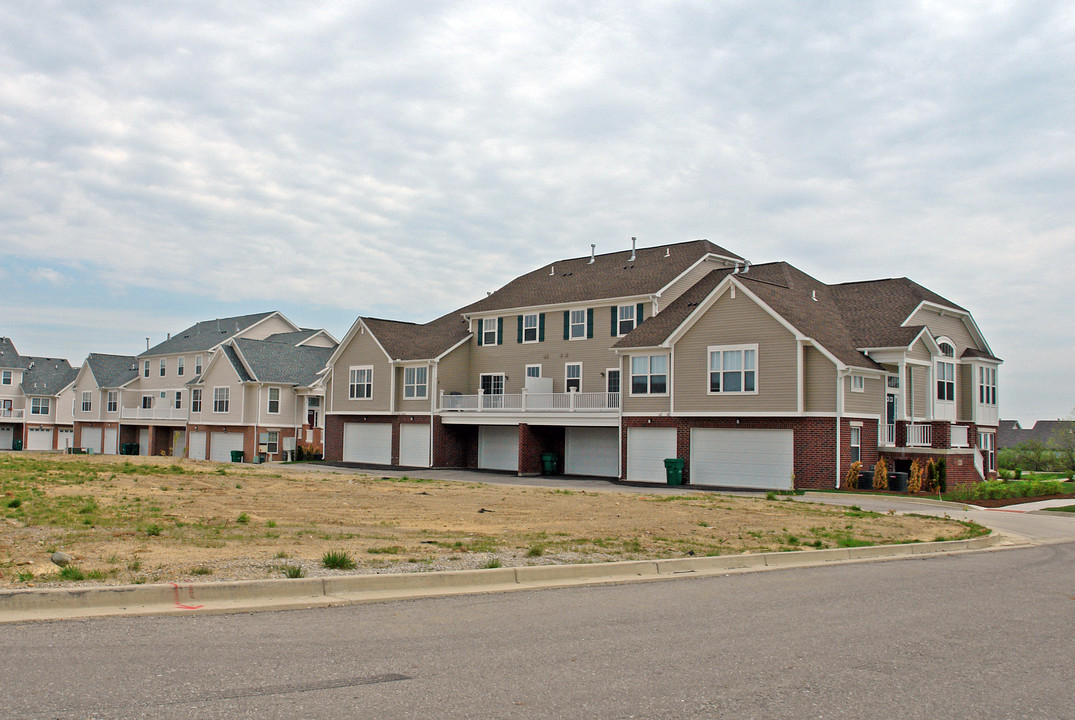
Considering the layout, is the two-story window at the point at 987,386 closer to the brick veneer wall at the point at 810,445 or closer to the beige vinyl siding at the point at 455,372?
the brick veneer wall at the point at 810,445

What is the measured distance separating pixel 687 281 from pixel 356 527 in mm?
27810

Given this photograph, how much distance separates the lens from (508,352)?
44.5 meters

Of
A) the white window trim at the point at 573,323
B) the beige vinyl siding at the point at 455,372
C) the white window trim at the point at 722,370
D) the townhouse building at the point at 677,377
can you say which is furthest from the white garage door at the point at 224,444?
the white window trim at the point at 722,370

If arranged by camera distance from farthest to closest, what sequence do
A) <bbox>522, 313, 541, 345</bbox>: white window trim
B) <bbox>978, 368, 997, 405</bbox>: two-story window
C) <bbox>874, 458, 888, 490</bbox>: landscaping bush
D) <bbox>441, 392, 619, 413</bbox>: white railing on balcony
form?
1. <bbox>522, 313, 541, 345</bbox>: white window trim
2. <bbox>978, 368, 997, 405</bbox>: two-story window
3. <bbox>441, 392, 619, 413</bbox>: white railing on balcony
4. <bbox>874, 458, 888, 490</bbox>: landscaping bush

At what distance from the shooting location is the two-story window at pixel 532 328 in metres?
43.2

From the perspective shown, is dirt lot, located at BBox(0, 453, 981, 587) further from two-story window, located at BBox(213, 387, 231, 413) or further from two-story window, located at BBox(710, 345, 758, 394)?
two-story window, located at BBox(213, 387, 231, 413)

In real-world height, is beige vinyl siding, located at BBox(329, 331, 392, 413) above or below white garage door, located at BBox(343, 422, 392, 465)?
above

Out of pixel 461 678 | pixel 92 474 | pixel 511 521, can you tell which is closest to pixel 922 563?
pixel 511 521

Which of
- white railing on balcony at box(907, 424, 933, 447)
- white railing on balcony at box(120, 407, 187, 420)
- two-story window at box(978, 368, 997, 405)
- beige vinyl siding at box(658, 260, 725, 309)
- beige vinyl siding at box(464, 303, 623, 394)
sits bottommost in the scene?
white railing on balcony at box(907, 424, 933, 447)

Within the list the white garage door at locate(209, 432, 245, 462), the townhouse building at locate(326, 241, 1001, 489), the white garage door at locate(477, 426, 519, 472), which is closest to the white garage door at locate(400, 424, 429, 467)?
the townhouse building at locate(326, 241, 1001, 489)

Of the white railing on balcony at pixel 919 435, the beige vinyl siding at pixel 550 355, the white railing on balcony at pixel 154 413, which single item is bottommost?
the white railing on balcony at pixel 919 435

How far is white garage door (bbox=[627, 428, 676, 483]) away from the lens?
34.8 metres

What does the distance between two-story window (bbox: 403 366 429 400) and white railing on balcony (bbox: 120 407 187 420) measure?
81.3 ft

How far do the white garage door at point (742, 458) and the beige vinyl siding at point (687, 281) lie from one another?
7.61 m
